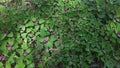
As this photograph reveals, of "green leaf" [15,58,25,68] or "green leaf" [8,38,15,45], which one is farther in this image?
"green leaf" [8,38,15,45]

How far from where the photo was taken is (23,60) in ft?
7.47

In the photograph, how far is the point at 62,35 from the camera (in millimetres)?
2449

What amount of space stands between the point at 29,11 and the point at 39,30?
0.38 metres

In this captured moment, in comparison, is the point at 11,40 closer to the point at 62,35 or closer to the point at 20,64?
the point at 20,64

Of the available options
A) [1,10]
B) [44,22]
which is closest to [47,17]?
[44,22]

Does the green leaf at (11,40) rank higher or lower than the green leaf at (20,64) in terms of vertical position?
higher

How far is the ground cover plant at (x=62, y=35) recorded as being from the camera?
2.30 m

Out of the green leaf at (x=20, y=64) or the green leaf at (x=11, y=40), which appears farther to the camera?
the green leaf at (x=11, y=40)

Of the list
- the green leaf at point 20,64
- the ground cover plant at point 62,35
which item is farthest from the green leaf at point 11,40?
the green leaf at point 20,64

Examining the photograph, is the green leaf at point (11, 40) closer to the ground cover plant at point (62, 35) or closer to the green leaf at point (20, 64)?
the ground cover plant at point (62, 35)

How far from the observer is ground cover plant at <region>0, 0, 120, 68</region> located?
7.55 feet

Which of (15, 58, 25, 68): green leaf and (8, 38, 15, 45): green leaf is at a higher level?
(8, 38, 15, 45): green leaf

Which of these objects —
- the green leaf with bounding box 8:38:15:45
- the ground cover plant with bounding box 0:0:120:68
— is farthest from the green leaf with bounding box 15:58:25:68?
the green leaf with bounding box 8:38:15:45

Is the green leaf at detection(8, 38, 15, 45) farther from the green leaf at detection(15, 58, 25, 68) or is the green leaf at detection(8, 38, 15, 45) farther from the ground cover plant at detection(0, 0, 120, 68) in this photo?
the green leaf at detection(15, 58, 25, 68)
